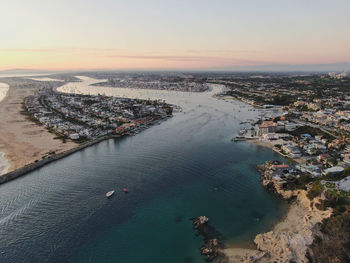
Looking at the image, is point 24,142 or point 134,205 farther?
point 24,142

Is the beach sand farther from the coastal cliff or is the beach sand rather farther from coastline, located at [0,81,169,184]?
the coastal cliff

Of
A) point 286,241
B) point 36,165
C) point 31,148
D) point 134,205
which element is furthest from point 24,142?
point 286,241

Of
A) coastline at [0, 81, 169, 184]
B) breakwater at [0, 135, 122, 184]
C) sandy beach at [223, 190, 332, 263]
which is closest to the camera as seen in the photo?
sandy beach at [223, 190, 332, 263]

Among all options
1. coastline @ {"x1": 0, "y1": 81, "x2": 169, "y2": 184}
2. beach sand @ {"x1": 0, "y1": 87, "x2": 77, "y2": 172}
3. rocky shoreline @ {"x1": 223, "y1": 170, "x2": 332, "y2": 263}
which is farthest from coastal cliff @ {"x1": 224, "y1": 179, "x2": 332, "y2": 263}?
beach sand @ {"x1": 0, "y1": 87, "x2": 77, "y2": 172}

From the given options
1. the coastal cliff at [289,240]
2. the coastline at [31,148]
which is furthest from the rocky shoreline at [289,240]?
the coastline at [31,148]

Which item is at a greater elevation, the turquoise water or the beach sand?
the beach sand

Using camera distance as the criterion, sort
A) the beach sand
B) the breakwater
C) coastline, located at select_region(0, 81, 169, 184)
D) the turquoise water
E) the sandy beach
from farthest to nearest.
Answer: the beach sand → coastline, located at select_region(0, 81, 169, 184) → the breakwater → the turquoise water → the sandy beach

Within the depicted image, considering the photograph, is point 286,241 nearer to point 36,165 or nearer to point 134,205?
point 134,205

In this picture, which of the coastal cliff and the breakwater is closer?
the coastal cliff
